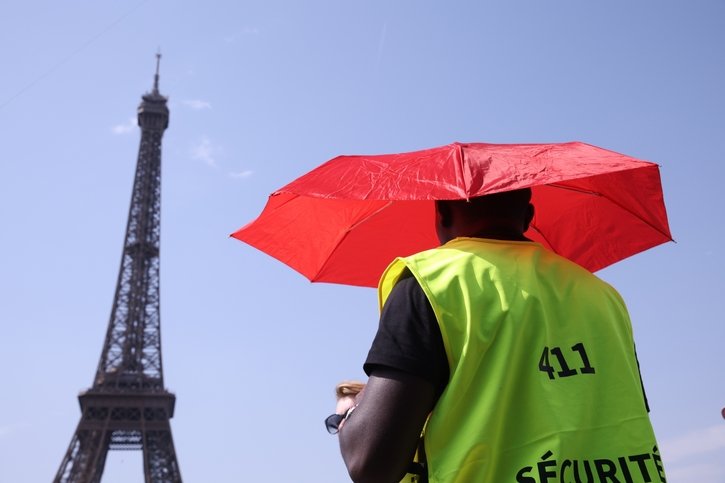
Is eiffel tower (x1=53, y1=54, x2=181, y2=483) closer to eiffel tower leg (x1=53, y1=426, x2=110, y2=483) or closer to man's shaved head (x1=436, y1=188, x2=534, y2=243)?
eiffel tower leg (x1=53, y1=426, x2=110, y2=483)

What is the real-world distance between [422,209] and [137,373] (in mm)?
48256

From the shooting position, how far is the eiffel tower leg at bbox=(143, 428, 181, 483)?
147 feet

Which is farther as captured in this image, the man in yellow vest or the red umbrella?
the red umbrella

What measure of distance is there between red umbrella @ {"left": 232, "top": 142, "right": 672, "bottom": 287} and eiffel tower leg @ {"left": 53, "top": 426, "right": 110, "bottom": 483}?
4466cm

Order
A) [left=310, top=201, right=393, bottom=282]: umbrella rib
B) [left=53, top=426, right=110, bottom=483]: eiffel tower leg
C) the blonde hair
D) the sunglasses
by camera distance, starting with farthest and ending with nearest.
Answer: [left=53, top=426, right=110, bottom=483]: eiffel tower leg
[left=310, top=201, right=393, bottom=282]: umbrella rib
the blonde hair
the sunglasses

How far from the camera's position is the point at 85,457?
149 ft

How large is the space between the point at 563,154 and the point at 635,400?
2.94 ft

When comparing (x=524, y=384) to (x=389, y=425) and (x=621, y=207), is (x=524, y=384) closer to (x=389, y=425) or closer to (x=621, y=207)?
(x=389, y=425)

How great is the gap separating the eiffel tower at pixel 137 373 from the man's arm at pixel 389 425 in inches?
1796

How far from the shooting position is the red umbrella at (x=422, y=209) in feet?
8.32

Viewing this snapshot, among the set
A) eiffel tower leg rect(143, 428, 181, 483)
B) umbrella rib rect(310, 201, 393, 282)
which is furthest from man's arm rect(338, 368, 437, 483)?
eiffel tower leg rect(143, 428, 181, 483)

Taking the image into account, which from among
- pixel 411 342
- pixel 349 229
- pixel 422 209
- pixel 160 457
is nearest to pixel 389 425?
pixel 411 342

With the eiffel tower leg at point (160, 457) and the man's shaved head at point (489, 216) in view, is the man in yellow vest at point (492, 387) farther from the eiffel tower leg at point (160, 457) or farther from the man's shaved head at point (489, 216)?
the eiffel tower leg at point (160, 457)

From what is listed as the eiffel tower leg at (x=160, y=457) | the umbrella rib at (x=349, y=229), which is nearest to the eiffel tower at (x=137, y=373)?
the eiffel tower leg at (x=160, y=457)
